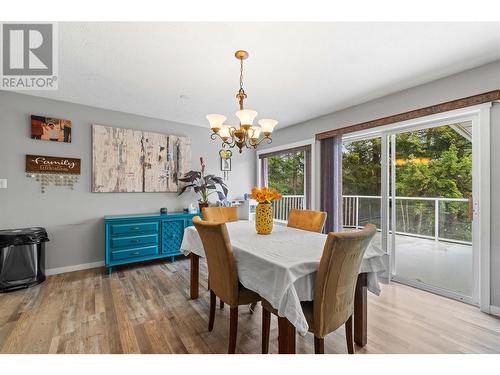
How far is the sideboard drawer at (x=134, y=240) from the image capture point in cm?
325

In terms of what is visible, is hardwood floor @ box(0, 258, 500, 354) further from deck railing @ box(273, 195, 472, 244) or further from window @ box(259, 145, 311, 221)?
window @ box(259, 145, 311, 221)

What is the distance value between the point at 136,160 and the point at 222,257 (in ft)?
9.52

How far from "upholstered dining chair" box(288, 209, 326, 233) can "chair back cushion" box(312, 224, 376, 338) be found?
1.05 meters

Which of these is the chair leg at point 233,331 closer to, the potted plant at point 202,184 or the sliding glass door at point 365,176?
the sliding glass door at point 365,176

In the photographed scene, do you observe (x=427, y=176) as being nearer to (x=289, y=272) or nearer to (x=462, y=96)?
(x=462, y=96)

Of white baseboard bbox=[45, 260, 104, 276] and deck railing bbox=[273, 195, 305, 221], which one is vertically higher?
deck railing bbox=[273, 195, 305, 221]

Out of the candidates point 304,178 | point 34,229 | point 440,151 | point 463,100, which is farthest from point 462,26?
point 34,229

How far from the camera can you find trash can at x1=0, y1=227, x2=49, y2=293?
2.61 meters

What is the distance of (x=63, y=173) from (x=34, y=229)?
81cm

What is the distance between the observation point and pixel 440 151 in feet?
8.90

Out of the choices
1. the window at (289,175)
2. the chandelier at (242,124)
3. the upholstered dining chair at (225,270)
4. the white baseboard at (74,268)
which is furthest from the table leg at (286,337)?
the white baseboard at (74,268)

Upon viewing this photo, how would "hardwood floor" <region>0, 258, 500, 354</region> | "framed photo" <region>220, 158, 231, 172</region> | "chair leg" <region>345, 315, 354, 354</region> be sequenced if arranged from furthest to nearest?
"framed photo" <region>220, 158, 231, 172</region>
"hardwood floor" <region>0, 258, 500, 354</region>
"chair leg" <region>345, 315, 354, 354</region>

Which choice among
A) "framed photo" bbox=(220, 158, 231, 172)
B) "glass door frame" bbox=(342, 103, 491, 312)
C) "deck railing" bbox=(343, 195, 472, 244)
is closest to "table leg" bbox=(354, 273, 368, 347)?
"glass door frame" bbox=(342, 103, 491, 312)

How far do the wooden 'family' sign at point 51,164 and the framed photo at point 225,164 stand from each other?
7.85ft
